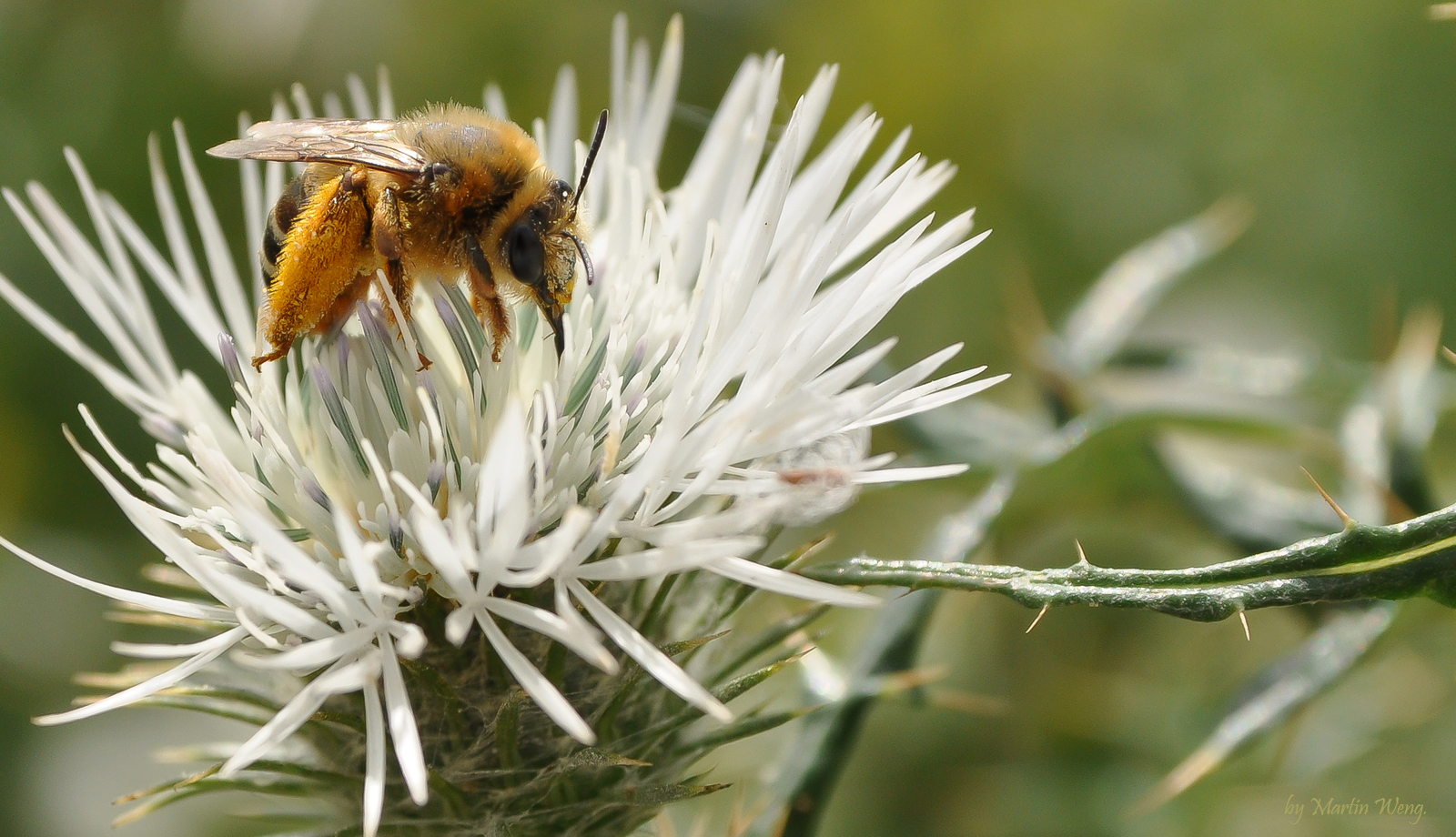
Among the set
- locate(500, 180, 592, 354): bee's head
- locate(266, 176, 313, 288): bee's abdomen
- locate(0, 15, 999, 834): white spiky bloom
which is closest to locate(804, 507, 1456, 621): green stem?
locate(0, 15, 999, 834): white spiky bloom

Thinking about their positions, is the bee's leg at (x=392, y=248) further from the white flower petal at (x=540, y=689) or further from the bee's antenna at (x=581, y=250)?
the white flower petal at (x=540, y=689)

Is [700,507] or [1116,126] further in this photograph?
[1116,126]

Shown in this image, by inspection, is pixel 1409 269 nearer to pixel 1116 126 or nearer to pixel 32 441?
pixel 1116 126

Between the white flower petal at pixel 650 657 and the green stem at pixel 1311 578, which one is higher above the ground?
the white flower petal at pixel 650 657

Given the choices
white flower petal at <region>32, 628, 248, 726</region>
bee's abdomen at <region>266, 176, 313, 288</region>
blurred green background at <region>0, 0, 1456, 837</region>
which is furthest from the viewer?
blurred green background at <region>0, 0, 1456, 837</region>

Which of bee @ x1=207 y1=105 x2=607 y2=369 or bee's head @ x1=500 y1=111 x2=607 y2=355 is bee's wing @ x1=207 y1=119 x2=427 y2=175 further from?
bee's head @ x1=500 y1=111 x2=607 y2=355

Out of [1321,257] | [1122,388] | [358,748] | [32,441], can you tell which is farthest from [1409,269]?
[32,441]

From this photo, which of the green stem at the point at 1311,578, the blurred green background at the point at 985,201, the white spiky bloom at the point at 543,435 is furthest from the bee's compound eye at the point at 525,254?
the blurred green background at the point at 985,201

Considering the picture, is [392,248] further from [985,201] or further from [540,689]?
[985,201]
